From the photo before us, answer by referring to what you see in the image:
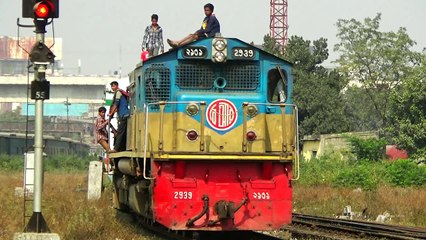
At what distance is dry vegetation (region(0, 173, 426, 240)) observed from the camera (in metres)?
14.0

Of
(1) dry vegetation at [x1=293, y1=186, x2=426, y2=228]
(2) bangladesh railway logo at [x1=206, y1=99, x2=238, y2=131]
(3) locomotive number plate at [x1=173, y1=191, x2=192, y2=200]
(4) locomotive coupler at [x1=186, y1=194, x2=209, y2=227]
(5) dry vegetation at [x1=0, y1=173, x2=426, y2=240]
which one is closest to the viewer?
(4) locomotive coupler at [x1=186, y1=194, x2=209, y2=227]

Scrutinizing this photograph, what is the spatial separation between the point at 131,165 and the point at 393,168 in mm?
18933

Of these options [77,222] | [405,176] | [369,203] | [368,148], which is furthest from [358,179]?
[77,222]

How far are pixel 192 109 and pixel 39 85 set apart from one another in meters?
2.22

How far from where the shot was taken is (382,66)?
64812mm

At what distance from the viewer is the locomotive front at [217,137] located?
12.2m

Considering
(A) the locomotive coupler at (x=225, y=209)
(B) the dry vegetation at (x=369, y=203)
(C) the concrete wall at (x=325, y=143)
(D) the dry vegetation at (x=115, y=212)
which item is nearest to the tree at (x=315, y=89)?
(C) the concrete wall at (x=325, y=143)

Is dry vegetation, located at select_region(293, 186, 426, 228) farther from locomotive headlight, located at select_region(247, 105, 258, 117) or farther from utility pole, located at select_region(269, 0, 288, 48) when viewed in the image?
utility pole, located at select_region(269, 0, 288, 48)

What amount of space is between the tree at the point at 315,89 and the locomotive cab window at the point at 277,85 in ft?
138

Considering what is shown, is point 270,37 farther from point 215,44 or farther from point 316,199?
point 215,44

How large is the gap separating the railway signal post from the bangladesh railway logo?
7.77ft

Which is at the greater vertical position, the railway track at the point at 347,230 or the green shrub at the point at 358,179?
the green shrub at the point at 358,179

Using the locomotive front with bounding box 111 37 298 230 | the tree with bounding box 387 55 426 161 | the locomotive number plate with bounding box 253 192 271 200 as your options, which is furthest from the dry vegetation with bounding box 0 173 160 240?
the tree with bounding box 387 55 426 161

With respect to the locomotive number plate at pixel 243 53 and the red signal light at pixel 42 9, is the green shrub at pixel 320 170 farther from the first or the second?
the red signal light at pixel 42 9
